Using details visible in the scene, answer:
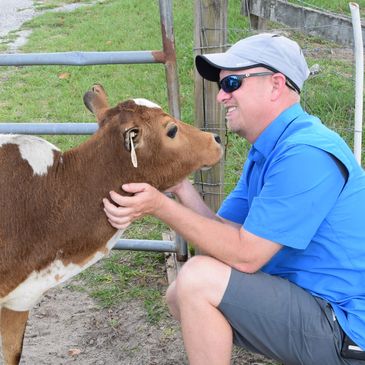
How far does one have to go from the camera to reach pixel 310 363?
2652 mm

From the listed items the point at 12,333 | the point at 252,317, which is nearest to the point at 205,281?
the point at 252,317

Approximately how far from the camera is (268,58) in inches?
107

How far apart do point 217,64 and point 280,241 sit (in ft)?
2.50

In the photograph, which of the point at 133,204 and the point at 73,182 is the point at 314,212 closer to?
the point at 133,204

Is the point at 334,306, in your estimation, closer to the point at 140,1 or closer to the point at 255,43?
the point at 255,43

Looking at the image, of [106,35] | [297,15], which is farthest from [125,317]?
[106,35]

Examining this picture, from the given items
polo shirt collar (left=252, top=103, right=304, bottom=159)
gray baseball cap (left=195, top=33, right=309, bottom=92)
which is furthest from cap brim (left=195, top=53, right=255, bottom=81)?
polo shirt collar (left=252, top=103, right=304, bottom=159)

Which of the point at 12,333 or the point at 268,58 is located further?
the point at 12,333

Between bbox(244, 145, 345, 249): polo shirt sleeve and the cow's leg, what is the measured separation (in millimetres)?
1430

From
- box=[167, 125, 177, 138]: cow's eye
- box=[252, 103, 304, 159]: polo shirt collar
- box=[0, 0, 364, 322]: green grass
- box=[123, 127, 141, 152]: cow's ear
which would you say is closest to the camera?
box=[252, 103, 304, 159]: polo shirt collar

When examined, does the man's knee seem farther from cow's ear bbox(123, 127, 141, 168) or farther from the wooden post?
the wooden post

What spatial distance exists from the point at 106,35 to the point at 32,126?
6.25 meters

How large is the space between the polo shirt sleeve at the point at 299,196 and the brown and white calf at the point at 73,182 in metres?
0.62

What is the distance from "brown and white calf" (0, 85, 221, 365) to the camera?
3025mm
